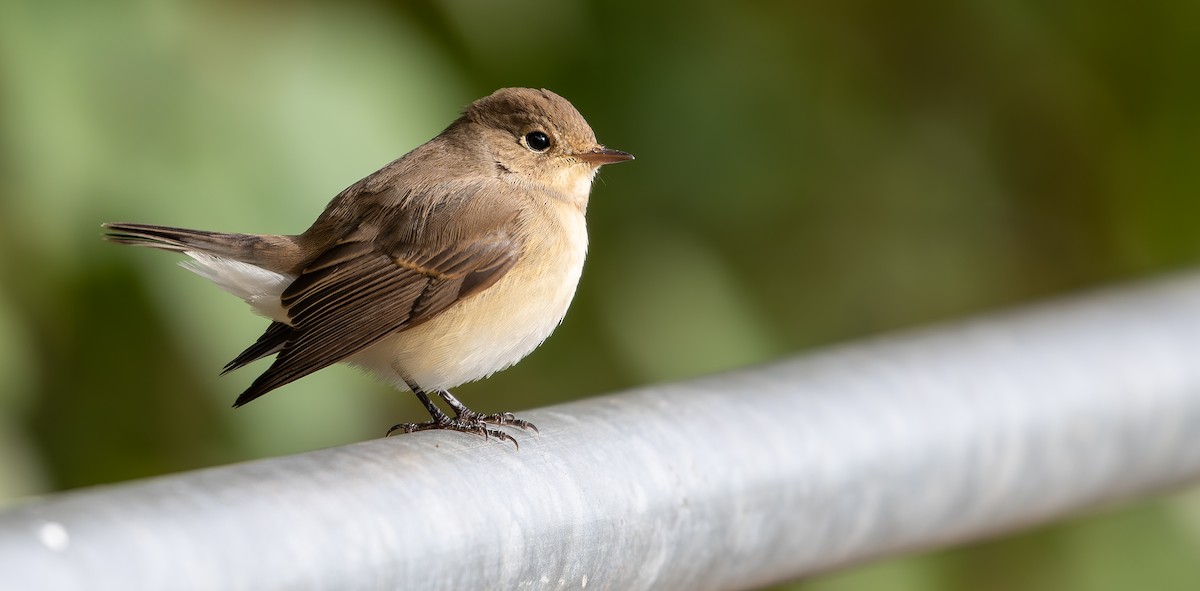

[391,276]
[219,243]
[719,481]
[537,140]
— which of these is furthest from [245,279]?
[719,481]

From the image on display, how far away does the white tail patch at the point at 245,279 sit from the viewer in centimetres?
235

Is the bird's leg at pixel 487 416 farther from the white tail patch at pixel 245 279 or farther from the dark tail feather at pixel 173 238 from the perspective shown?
the dark tail feather at pixel 173 238

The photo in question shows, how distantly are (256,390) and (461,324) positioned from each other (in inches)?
18.9

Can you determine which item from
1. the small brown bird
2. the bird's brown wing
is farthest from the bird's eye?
the bird's brown wing

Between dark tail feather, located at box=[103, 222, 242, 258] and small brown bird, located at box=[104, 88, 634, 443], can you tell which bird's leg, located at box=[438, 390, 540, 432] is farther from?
dark tail feather, located at box=[103, 222, 242, 258]

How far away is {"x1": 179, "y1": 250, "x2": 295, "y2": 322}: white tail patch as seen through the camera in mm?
2350

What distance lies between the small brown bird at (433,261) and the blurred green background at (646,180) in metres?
0.10

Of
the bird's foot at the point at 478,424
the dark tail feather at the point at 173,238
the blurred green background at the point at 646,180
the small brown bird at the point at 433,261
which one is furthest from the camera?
the blurred green background at the point at 646,180

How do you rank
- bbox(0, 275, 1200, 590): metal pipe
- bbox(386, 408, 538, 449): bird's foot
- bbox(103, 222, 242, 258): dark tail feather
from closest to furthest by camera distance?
bbox(0, 275, 1200, 590): metal pipe < bbox(386, 408, 538, 449): bird's foot < bbox(103, 222, 242, 258): dark tail feather

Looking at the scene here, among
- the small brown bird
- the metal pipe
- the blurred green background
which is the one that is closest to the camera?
the metal pipe

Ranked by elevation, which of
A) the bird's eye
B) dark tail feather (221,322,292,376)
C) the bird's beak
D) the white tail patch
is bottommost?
dark tail feather (221,322,292,376)

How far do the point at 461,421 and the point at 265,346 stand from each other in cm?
34

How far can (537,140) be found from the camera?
2607 millimetres

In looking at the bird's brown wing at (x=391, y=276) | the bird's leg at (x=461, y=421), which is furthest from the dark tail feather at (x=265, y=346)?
the bird's leg at (x=461, y=421)
